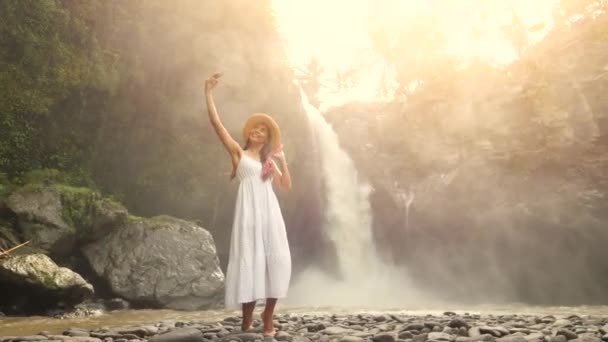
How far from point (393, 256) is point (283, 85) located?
8.37 metres

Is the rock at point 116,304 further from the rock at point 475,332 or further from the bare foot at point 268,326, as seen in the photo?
the rock at point 475,332

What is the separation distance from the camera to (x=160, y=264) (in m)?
11.8

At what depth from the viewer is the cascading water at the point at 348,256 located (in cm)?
1684

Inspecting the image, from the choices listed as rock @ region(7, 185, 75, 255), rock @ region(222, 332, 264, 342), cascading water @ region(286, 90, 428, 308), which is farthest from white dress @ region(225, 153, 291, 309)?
cascading water @ region(286, 90, 428, 308)

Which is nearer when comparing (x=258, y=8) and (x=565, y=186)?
(x=565, y=186)

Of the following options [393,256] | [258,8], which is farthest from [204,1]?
[393,256]

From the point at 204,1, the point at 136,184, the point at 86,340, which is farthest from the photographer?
the point at 204,1

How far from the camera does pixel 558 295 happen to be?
55.9 feet

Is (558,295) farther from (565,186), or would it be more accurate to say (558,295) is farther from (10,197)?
(10,197)

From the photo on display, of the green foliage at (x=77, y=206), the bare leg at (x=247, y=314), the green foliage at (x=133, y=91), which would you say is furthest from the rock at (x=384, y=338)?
the green foliage at (x=133, y=91)

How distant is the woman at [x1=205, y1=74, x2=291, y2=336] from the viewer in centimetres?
408

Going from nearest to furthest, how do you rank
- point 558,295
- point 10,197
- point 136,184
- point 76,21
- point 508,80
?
1. point 10,197
2. point 76,21
3. point 136,184
4. point 558,295
5. point 508,80

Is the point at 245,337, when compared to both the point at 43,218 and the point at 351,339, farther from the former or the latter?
the point at 43,218

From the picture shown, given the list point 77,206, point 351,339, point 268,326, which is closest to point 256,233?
point 268,326
